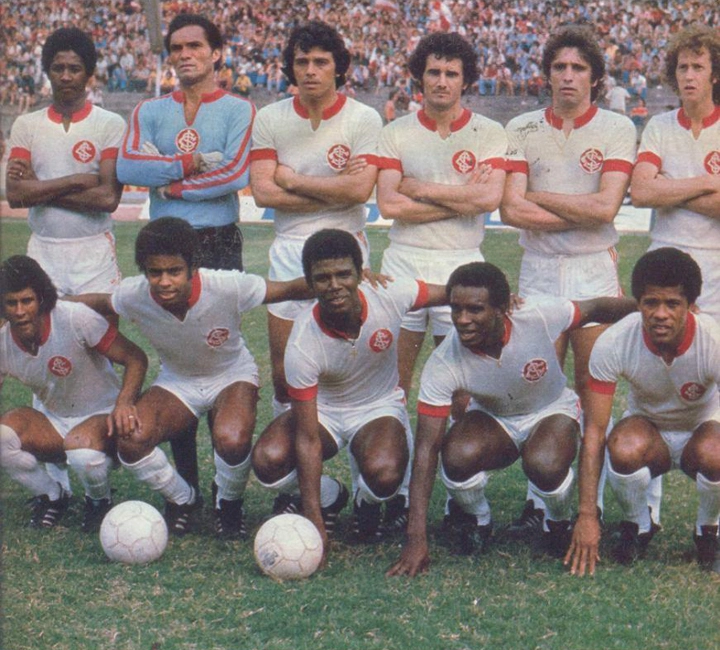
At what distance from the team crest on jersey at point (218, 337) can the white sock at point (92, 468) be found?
722 mm

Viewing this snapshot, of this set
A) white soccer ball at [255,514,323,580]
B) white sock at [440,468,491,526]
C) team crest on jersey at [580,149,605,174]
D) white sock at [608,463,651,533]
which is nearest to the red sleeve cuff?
white soccer ball at [255,514,323,580]

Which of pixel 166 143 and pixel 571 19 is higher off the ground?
pixel 571 19

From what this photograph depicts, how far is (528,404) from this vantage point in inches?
193

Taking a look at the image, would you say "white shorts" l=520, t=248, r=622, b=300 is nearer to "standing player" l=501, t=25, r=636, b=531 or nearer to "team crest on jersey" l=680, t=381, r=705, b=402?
"standing player" l=501, t=25, r=636, b=531

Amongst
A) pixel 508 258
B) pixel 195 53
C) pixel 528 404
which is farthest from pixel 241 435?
pixel 508 258

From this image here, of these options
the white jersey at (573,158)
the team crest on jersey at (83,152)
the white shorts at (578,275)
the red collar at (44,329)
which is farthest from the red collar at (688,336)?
the team crest on jersey at (83,152)

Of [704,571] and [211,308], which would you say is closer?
[704,571]

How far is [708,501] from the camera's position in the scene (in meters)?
4.55

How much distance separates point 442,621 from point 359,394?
52.9 inches

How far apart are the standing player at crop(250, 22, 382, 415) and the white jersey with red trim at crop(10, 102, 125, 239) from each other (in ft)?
2.88

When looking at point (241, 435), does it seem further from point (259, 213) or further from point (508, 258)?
point (259, 213)

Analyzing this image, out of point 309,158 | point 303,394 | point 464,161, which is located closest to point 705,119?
point 464,161

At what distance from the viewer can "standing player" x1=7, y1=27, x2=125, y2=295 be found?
18.6ft

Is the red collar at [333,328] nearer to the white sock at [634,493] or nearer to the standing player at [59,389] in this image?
the standing player at [59,389]
